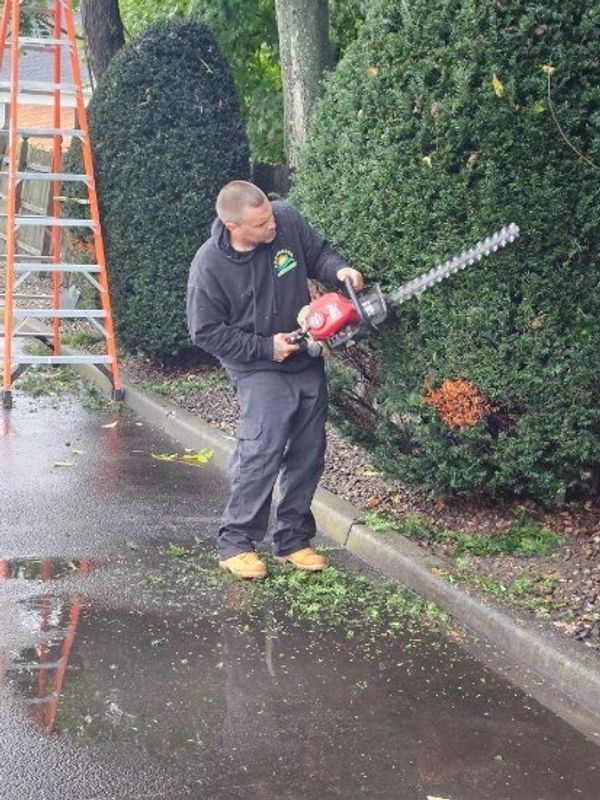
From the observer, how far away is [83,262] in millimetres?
12594

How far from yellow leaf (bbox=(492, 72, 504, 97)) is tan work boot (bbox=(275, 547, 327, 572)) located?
2375 mm

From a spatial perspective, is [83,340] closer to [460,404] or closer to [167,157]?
[167,157]

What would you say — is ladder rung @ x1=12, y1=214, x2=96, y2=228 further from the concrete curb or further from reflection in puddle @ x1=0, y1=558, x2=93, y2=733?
reflection in puddle @ x1=0, y1=558, x2=93, y2=733

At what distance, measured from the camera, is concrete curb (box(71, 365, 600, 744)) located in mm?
5195

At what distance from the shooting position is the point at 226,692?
5277mm

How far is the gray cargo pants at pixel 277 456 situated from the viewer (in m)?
6.61

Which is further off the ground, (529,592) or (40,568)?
(529,592)

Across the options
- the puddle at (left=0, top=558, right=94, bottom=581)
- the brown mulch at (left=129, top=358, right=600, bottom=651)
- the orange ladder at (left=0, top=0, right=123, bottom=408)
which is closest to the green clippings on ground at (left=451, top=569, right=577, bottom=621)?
the brown mulch at (left=129, top=358, right=600, bottom=651)

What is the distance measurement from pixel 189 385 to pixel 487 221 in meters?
5.62

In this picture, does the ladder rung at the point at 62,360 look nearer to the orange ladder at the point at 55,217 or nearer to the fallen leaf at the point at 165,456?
the orange ladder at the point at 55,217

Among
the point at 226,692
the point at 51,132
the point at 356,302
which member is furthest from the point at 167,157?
the point at 226,692

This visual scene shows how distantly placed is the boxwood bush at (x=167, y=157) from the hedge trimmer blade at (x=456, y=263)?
17.4 ft

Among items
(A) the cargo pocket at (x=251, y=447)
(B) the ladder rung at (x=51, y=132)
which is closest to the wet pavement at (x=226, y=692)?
(A) the cargo pocket at (x=251, y=447)

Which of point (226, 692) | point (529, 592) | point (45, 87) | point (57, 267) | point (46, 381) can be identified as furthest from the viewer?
point (46, 381)
